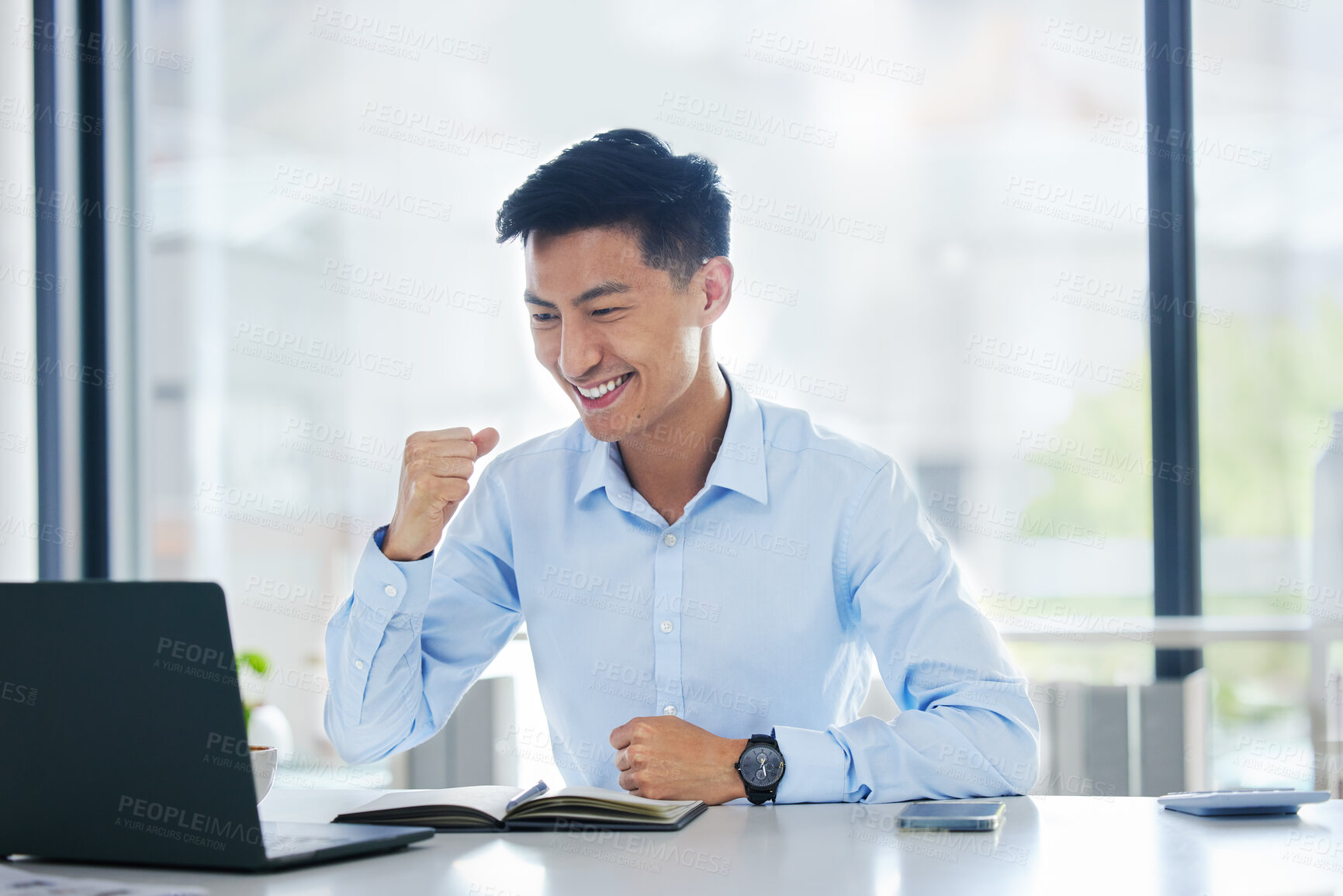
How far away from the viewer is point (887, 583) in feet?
5.04

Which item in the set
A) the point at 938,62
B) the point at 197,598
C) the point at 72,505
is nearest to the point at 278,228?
the point at 72,505

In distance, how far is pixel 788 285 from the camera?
2932 mm

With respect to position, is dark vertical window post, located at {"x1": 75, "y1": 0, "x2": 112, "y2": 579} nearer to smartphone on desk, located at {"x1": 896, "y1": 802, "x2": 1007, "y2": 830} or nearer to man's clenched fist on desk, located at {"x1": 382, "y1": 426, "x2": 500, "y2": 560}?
man's clenched fist on desk, located at {"x1": 382, "y1": 426, "x2": 500, "y2": 560}

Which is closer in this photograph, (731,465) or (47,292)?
(731,465)

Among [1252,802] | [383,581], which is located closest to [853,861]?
[1252,802]

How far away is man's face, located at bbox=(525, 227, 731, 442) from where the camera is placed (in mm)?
1620

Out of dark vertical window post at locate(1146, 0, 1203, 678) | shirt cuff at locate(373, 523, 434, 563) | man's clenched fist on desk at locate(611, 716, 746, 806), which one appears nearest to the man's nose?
shirt cuff at locate(373, 523, 434, 563)

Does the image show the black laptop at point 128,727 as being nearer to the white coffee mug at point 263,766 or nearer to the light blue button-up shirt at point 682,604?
the white coffee mug at point 263,766

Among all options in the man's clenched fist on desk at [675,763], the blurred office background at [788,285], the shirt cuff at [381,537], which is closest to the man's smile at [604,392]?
the shirt cuff at [381,537]

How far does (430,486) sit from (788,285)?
165 centimetres

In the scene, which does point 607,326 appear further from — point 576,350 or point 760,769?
point 760,769

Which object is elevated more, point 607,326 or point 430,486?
point 607,326

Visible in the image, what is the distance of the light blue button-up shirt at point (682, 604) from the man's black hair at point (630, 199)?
0.91 ft

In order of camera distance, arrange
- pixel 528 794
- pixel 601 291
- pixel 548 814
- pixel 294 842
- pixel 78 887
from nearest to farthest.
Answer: pixel 78 887 → pixel 294 842 → pixel 548 814 → pixel 528 794 → pixel 601 291
